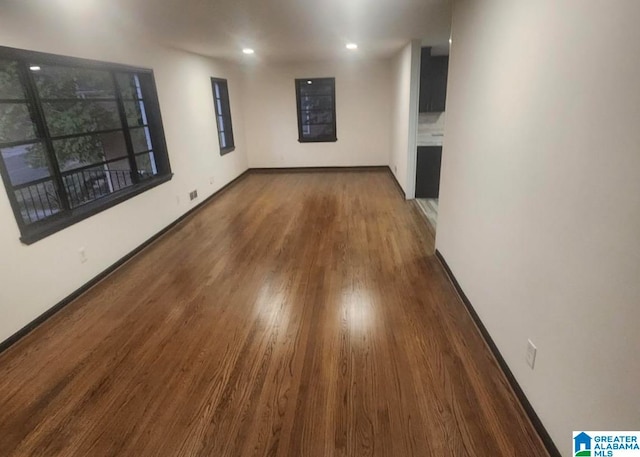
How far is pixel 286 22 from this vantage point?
339 centimetres

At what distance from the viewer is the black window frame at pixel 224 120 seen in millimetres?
6341

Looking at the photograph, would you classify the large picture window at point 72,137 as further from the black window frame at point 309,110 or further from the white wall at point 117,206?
the black window frame at point 309,110

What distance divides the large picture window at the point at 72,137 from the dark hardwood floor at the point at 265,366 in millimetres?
817

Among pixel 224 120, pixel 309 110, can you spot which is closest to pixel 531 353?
pixel 224 120

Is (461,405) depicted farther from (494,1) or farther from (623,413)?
(494,1)

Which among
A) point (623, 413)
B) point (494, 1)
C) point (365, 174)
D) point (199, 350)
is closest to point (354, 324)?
point (199, 350)

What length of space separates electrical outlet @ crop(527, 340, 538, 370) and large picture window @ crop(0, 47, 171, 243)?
329 cm

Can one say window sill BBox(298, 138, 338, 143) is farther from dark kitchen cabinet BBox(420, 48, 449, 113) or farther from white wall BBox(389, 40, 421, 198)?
dark kitchen cabinet BBox(420, 48, 449, 113)

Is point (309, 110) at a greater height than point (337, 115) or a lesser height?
greater

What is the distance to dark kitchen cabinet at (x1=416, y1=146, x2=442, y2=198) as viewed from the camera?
5.28 m

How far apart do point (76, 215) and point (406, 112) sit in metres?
4.29

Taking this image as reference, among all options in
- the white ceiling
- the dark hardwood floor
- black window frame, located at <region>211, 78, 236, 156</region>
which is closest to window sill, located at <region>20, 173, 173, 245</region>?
the dark hardwood floor

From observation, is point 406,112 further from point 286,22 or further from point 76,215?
point 76,215

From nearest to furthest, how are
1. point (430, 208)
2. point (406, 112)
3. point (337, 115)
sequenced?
point (430, 208) → point (406, 112) → point (337, 115)
